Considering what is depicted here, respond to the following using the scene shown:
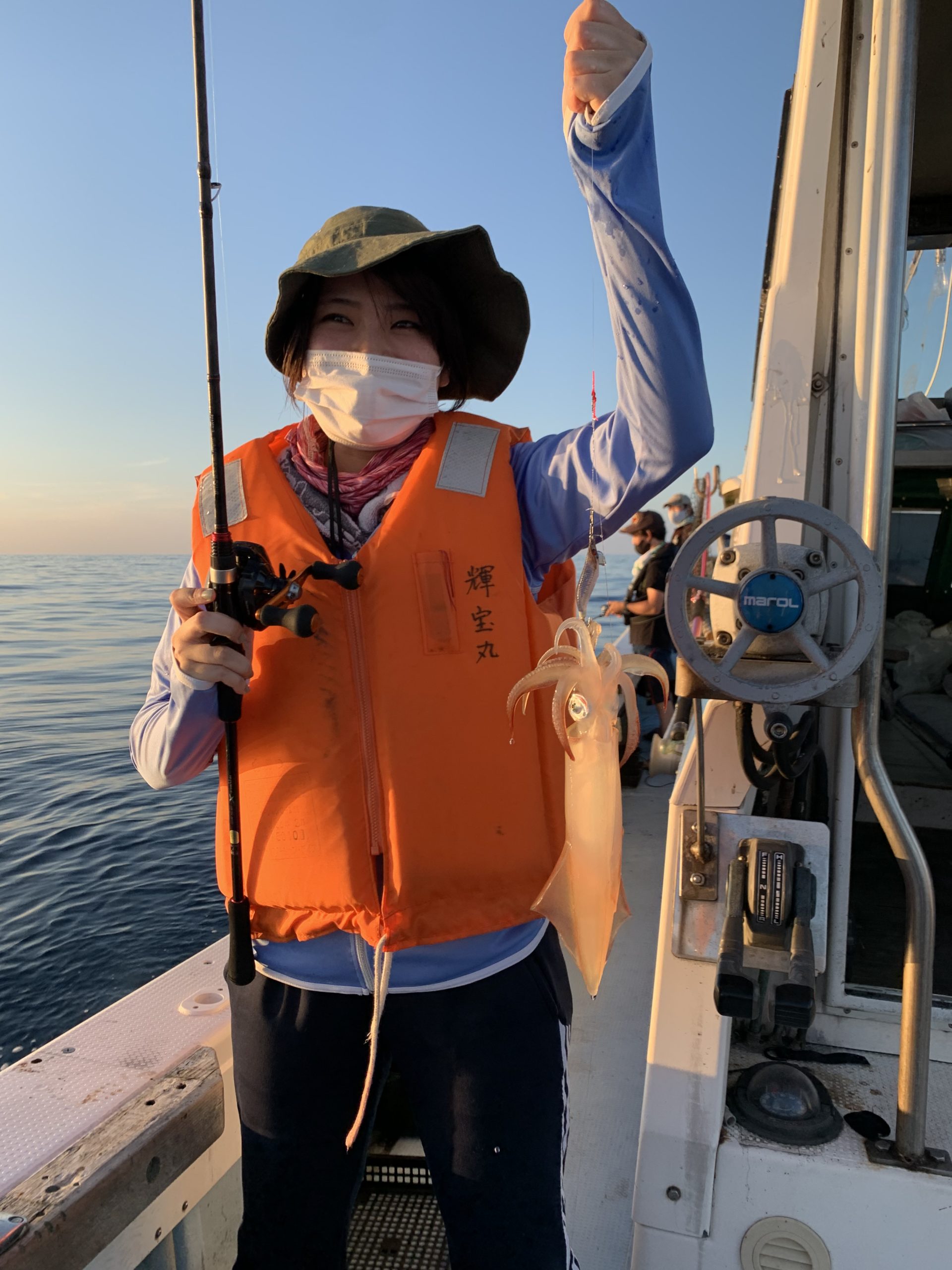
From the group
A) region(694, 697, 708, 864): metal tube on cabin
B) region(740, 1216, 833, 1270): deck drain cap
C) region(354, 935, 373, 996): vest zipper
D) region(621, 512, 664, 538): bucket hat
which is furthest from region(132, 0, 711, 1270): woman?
region(621, 512, 664, 538): bucket hat

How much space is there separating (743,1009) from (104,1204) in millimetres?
1375

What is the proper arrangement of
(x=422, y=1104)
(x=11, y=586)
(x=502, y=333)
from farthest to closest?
(x=11, y=586) → (x=502, y=333) → (x=422, y=1104)

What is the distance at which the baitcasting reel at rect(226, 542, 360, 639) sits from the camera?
143 cm

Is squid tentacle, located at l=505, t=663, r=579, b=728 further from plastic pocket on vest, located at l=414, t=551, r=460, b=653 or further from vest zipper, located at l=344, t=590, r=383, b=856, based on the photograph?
vest zipper, located at l=344, t=590, r=383, b=856

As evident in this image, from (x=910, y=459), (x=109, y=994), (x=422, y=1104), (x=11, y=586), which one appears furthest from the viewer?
(x=11, y=586)

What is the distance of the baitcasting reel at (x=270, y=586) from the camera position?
56.3 inches

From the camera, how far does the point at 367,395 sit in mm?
1591

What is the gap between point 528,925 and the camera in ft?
5.04

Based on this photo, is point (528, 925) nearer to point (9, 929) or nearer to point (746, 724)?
point (746, 724)

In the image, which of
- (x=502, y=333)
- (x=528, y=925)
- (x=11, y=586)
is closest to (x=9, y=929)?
(x=528, y=925)

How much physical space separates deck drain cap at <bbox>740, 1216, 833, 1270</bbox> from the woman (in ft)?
1.90

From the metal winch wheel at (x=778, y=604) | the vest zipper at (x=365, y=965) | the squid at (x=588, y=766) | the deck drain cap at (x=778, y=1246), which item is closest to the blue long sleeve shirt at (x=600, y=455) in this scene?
the vest zipper at (x=365, y=965)

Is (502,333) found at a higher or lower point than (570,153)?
lower

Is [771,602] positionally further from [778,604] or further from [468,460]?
[468,460]
